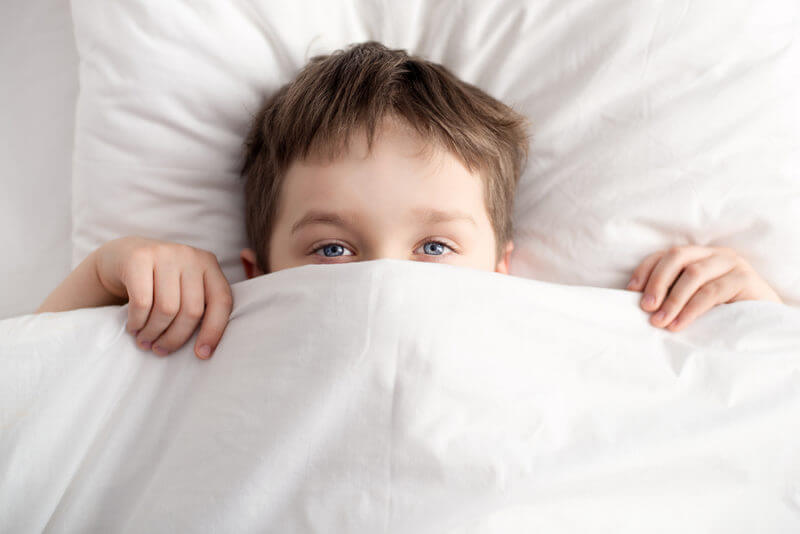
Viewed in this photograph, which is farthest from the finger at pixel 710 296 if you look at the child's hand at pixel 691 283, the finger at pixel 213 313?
the finger at pixel 213 313

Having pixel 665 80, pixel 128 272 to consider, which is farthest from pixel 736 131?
pixel 128 272

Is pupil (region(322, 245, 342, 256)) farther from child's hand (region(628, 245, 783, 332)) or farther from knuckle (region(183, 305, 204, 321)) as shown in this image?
child's hand (region(628, 245, 783, 332))

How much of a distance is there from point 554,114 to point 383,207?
324mm

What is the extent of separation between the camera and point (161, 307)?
774 mm

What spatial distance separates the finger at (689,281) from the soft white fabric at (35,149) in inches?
34.4

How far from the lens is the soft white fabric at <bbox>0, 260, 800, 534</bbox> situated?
0.64 meters

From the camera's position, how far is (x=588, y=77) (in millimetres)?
971

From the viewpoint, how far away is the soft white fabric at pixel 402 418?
636mm

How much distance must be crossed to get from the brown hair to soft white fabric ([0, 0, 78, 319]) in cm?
35

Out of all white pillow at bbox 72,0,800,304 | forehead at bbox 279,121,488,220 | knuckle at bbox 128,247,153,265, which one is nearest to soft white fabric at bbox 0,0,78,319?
white pillow at bbox 72,0,800,304

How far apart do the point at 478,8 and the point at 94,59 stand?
1.82 ft

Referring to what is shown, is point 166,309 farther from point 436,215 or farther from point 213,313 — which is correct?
point 436,215

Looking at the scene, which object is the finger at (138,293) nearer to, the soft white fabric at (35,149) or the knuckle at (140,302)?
the knuckle at (140,302)

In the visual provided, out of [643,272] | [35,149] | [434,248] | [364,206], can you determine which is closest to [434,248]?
[434,248]
